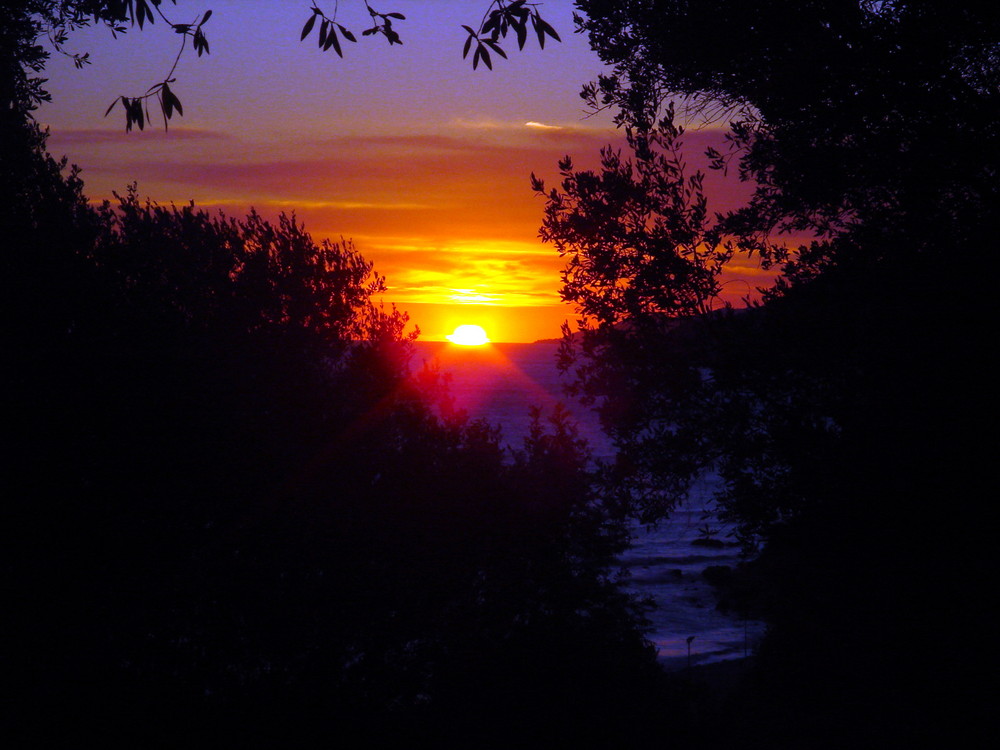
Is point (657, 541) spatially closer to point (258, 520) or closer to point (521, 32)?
point (258, 520)

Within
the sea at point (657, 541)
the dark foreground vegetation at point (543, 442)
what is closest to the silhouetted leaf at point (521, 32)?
the dark foreground vegetation at point (543, 442)

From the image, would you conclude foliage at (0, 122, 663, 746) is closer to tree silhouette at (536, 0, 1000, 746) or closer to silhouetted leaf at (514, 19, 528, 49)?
tree silhouette at (536, 0, 1000, 746)

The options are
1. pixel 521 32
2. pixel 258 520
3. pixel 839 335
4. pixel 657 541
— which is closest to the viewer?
pixel 521 32

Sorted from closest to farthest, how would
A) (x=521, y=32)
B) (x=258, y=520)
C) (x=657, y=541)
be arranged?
(x=521, y=32)
(x=258, y=520)
(x=657, y=541)

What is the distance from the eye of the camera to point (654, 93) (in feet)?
39.3

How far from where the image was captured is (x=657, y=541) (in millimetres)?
35656

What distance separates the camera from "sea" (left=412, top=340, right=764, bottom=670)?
746 inches

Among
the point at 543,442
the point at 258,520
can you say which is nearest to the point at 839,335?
the point at 543,442

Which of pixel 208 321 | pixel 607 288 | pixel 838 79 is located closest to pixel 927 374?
pixel 838 79

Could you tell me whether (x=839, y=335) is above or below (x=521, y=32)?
below

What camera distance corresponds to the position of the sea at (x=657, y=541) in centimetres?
1894

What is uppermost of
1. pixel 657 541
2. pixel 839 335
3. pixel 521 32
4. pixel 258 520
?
pixel 521 32

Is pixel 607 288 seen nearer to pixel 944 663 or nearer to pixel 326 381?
pixel 326 381

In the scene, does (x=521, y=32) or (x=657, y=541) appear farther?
Answer: (x=657, y=541)
